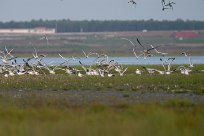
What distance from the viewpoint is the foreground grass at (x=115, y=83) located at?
34919mm

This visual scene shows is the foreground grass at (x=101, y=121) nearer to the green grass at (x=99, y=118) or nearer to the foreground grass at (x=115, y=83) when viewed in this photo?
the green grass at (x=99, y=118)

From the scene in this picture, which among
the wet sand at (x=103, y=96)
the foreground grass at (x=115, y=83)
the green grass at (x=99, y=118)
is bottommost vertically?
the foreground grass at (x=115, y=83)

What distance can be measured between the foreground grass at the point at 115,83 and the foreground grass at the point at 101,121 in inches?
393

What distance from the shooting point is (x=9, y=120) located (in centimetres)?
2048

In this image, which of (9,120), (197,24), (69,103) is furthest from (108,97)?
(197,24)

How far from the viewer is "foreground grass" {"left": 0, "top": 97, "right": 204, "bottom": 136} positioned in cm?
1731

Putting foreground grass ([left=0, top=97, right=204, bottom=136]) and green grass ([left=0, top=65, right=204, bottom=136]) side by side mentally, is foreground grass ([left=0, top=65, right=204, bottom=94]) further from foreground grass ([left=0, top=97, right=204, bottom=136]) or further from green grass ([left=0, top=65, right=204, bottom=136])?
foreground grass ([left=0, top=97, right=204, bottom=136])

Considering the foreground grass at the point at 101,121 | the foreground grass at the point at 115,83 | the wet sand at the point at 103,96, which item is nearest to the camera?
the foreground grass at the point at 101,121

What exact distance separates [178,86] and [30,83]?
27.5 ft

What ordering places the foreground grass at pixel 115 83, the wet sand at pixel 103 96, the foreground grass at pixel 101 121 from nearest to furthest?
1. the foreground grass at pixel 101 121
2. the wet sand at pixel 103 96
3. the foreground grass at pixel 115 83

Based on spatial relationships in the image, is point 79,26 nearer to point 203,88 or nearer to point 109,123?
point 203,88

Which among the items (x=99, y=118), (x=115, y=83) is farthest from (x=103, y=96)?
(x=99, y=118)

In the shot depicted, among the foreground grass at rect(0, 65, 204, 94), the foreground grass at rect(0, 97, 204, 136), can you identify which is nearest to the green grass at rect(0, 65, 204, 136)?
the foreground grass at rect(0, 97, 204, 136)

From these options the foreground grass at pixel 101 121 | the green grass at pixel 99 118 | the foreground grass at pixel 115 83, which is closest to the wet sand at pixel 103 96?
the green grass at pixel 99 118
